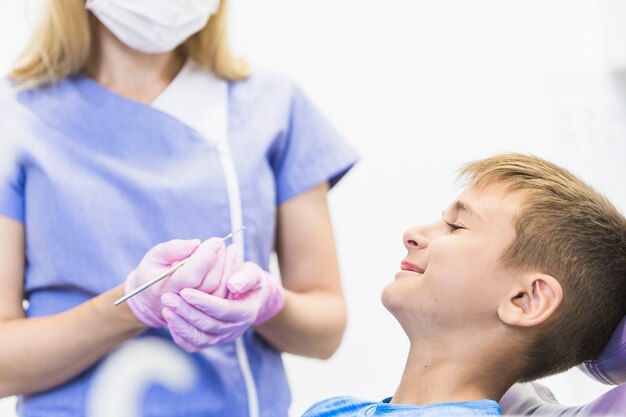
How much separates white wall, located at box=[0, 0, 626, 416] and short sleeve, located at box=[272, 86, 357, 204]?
53 cm

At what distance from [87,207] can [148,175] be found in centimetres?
11

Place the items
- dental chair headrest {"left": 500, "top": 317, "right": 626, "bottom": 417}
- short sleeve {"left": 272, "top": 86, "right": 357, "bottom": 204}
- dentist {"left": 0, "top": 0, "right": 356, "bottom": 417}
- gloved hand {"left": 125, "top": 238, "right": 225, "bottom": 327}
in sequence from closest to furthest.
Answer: dental chair headrest {"left": 500, "top": 317, "right": 626, "bottom": 417} < gloved hand {"left": 125, "top": 238, "right": 225, "bottom": 327} < dentist {"left": 0, "top": 0, "right": 356, "bottom": 417} < short sleeve {"left": 272, "top": 86, "right": 357, "bottom": 204}

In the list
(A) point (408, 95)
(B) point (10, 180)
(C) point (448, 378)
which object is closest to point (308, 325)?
(C) point (448, 378)

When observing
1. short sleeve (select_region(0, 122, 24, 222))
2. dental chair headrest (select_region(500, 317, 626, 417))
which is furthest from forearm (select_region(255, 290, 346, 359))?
short sleeve (select_region(0, 122, 24, 222))

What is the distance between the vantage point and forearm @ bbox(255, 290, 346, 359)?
4.79 feet

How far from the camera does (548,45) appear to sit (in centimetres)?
247

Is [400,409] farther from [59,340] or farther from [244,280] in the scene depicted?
[59,340]

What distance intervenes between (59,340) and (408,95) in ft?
4.09

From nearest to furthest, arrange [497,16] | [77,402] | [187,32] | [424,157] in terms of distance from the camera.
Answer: [77,402]
[187,32]
[424,157]
[497,16]

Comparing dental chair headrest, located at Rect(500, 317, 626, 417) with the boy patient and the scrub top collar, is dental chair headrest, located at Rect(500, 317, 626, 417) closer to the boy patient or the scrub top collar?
the boy patient

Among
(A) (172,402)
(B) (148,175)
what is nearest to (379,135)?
(B) (148,175)

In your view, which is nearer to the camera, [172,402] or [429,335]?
[429,335]

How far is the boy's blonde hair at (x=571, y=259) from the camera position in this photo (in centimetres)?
125

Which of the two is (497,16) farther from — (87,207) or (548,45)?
Answer: (87,207)
